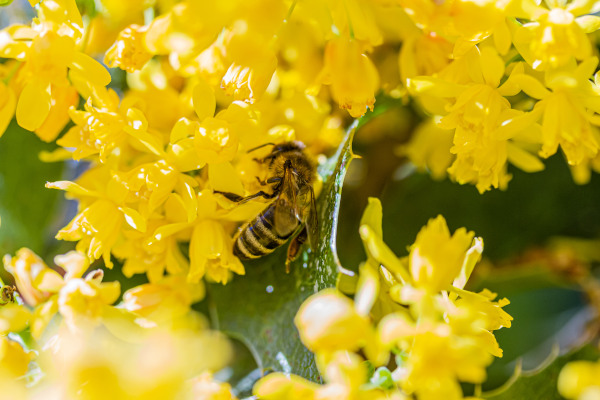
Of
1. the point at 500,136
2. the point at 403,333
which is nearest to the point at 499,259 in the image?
the point at 500,136

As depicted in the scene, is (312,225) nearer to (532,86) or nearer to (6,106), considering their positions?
(532,86)

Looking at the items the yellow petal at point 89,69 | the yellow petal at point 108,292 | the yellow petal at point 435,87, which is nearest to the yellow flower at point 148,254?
the yellow petal at point 108,292

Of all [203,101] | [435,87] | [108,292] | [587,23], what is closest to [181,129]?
[203,101]

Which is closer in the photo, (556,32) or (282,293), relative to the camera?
(556,32)

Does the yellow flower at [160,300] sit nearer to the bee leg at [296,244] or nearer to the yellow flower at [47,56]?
the bee leg at [296,244]

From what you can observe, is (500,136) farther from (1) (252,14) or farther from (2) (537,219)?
(2) (537,219)

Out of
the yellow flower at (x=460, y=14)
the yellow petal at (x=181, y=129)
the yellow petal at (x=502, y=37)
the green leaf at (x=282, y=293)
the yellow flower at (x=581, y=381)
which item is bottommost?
the green leaf at (x=282, y=293)

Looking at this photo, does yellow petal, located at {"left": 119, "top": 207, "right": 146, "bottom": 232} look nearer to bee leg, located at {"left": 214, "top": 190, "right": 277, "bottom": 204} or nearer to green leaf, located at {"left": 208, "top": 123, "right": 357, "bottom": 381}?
bee leg, located at {"left": 214, "top": 190, "right": 277, "bottom": 204}
